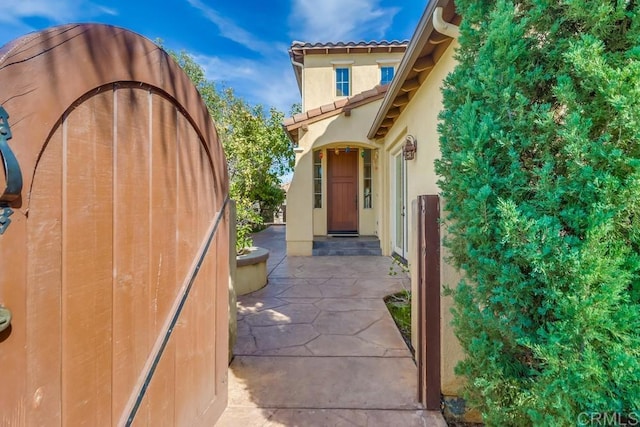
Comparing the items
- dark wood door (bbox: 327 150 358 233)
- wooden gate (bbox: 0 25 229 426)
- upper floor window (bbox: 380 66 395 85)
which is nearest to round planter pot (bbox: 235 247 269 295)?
wooden gate (bbox: 0 25 229 426)

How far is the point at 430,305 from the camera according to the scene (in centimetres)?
243

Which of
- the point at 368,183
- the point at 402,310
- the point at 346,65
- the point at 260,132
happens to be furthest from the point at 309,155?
the point at 402,310

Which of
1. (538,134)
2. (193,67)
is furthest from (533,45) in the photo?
(193,67)

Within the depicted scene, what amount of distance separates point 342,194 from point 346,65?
4.24 meters

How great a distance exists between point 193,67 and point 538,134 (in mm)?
16559

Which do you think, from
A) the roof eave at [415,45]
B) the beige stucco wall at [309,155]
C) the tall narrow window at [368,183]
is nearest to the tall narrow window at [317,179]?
the tall narrow window at [368,183]

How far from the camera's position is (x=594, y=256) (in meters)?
1.16

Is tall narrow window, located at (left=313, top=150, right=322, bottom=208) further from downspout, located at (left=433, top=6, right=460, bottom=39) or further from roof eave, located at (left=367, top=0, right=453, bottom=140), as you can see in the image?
downspout, located at (left=433, top=6, right=460, bottom=39)

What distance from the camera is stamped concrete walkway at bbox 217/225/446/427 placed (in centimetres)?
238

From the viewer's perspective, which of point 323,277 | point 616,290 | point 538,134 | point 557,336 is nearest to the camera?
point 616,290

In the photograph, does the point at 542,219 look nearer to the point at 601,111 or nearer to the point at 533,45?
the point at 601,111

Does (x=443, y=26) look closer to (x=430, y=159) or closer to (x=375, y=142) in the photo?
(x=430, y=159)
